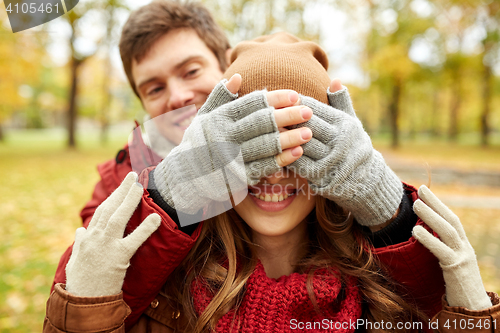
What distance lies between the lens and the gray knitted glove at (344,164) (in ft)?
4.44

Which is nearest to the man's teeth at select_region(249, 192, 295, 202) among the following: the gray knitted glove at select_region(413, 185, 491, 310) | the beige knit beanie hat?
the beige knit beanie hat

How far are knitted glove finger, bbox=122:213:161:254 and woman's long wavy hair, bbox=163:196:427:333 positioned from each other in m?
0.35

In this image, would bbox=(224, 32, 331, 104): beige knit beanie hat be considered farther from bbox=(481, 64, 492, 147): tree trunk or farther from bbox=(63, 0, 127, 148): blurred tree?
bbox=(481, 64, 492, 147): tree trunk

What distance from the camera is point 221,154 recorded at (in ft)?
4.37

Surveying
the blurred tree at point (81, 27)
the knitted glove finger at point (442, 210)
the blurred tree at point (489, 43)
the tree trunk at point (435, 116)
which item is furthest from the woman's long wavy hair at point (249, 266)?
the tree trunk at point (435, 116)

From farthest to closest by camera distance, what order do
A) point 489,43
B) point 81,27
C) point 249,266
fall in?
point 489,43 → point 81,27 → point 249,266

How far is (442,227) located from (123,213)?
135 cm

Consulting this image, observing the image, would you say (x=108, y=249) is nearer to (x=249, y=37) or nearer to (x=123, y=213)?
(x=123, y=213)

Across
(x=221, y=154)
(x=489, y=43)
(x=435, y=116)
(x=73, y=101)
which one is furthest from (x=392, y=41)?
(x=435, y=116)

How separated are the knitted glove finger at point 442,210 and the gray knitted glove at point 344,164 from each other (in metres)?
0.13

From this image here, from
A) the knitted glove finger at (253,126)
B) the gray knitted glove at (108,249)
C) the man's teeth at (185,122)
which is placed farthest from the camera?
the man's teeth at (185,122)

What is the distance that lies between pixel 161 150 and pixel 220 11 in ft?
44.4

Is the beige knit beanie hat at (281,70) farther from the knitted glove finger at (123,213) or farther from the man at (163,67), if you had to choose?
the man at (163,67)

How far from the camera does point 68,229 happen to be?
5.92 metres
